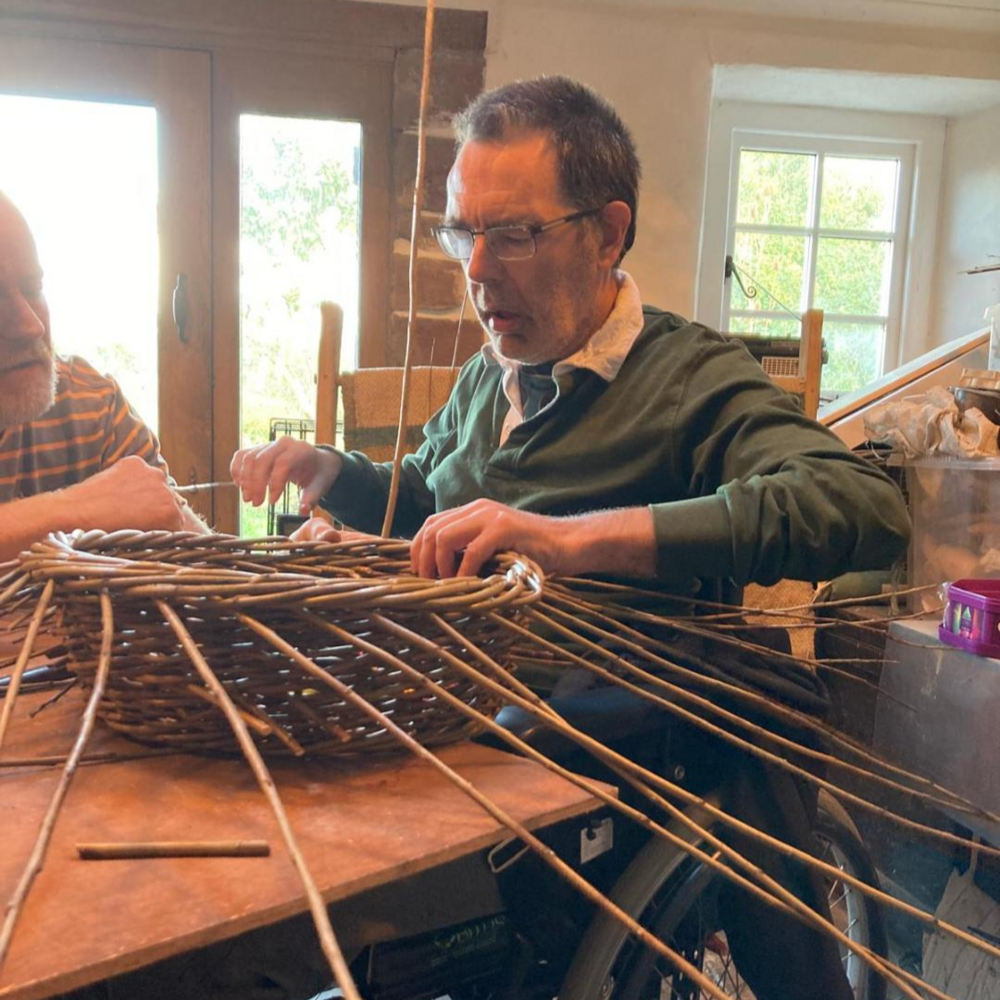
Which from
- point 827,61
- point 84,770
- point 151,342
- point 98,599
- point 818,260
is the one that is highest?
point 827,61

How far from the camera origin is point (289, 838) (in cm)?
32

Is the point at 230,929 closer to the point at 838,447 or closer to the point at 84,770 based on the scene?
the point at 84,770

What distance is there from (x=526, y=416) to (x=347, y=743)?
29.1 inches

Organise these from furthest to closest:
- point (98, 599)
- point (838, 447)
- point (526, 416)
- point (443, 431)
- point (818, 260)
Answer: point (818, 260)
point (443, 431)
point (526, 416)
point (838, 447)
point (98, 599)

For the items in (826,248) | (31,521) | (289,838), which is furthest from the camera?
(826,248)

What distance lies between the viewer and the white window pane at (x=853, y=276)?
101 inches

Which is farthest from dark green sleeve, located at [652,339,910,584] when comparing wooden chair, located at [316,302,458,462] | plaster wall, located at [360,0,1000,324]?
plaster wall, located at [360,0,1000,324]

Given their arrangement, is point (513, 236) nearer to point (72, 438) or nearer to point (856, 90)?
point (72, 438)

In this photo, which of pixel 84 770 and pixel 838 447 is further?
pixel 838 447

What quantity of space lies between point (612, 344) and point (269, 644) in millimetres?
735

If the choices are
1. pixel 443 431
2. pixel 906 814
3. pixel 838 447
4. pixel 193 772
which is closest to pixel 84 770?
pixel 193 772

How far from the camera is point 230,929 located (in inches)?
14.3

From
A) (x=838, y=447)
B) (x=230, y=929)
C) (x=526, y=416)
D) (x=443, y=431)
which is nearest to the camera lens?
(x=230, y=929)

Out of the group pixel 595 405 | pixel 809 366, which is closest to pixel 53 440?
pixel 595 405
